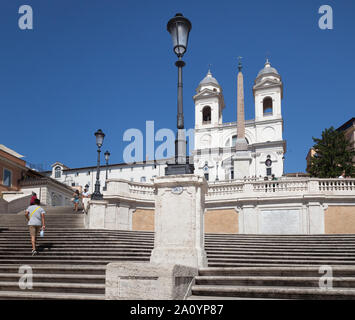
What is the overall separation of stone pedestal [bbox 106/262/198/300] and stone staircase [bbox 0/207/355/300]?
1.22m

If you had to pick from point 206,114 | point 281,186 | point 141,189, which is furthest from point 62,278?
point 206,114

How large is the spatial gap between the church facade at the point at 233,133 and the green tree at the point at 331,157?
71.0ft

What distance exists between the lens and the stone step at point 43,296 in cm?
604

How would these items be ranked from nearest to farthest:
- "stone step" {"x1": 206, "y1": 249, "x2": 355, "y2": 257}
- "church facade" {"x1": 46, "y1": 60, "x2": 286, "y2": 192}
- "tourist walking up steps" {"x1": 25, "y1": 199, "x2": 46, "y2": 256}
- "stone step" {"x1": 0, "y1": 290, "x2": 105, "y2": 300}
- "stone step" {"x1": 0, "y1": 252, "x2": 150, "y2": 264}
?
"stone step" {"x1": 0, "y1": 290, "x2": 105, "y2": 300}, "stone step" {"x1": 0, "y1": 252, "x2": 150, "y2": 264}, "stone step" {"x1": 206, "y1": 249, "x2": 355, "y2": 257}, "tourist walking up steps" {"x1": 25, "y1": 199, "x2": 46, "y2": 256}, "church facade" {"x1": 46, "y1": 60, "x2": 286, "y2": 192}

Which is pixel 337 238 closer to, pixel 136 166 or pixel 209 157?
pixel 209 157

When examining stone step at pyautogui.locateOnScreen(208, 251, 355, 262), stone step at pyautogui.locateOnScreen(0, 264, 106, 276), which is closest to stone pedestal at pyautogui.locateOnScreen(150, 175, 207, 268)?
stone step at pyautogui.locateOnScreen(0, 264, 106, 276)

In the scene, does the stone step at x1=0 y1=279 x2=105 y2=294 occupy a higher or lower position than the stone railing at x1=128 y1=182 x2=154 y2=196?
lower

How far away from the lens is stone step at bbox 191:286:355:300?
5.32 metres

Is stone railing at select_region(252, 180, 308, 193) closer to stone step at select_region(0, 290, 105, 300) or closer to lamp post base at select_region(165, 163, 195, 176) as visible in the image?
lamp post base at select_region(165, 163, 195, 176)

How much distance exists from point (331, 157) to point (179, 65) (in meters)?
28.2

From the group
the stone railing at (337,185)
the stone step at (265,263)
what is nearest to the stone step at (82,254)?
the stone step at (265,263)

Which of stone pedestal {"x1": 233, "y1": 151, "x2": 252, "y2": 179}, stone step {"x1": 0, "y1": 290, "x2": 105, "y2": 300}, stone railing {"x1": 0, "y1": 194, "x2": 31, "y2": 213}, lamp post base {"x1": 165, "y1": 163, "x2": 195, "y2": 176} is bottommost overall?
stone step {"x1": 0, "y1": 290, "x2": 105, "y2": 300}

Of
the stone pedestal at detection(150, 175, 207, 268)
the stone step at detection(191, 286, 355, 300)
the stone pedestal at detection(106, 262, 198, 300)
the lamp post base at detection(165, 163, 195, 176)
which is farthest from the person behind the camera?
the lamp post base at detection(165, 163, 195, 176)
